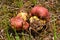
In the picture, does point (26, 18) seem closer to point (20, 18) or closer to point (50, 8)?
point (20, 18)

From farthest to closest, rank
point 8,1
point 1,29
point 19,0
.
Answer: point 8,1, point 19,0, point 1,29

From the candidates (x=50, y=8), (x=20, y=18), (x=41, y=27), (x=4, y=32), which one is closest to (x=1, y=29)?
(x=4, y=32)

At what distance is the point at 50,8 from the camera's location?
213cm

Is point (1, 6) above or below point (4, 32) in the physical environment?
above

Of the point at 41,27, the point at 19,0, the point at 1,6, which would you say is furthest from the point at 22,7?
the point at 41,27

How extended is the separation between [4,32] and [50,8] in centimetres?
54

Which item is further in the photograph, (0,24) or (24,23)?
(0,24)

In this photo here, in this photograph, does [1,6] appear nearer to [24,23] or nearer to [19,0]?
[19,0]

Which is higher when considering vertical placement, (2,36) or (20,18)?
(20,18)

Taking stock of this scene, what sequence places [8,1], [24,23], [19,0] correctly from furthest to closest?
[8,1]
[19,0]
[24,23]

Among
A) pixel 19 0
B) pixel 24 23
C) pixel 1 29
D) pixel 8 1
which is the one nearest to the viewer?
pixel 24 23

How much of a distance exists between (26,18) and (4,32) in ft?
0.80

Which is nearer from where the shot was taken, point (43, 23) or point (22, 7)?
point (43, 23)

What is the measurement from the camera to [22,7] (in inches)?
83.4
